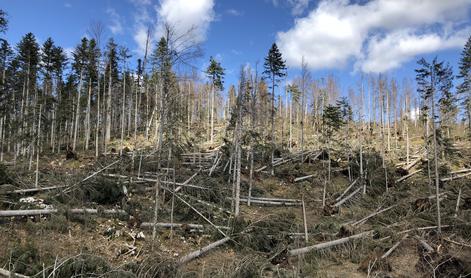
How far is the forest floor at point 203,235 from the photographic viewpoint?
928 centimetres

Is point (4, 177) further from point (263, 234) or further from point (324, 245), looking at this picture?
point (324, 245)

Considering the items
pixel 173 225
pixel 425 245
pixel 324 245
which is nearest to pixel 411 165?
pixel 425 245

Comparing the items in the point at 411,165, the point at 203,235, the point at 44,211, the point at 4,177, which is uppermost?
the point at 411,165

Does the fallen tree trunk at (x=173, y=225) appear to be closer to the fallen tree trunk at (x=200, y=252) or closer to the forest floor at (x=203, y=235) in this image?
the forest floor at (x=203, y=235)

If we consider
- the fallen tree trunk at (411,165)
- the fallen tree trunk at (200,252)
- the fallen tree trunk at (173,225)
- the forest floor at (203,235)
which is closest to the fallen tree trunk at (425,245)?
the forest floor at (203,235)

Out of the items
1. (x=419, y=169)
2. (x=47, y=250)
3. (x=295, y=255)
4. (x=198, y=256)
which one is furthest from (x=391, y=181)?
(x=47, y=250)

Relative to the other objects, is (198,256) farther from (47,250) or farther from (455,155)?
(455,155)

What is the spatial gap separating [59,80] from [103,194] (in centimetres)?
2946

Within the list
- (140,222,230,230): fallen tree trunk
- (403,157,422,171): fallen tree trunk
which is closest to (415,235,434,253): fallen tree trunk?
(140,222,230,230): fallen tree trunk

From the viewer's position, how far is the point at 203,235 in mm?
13398

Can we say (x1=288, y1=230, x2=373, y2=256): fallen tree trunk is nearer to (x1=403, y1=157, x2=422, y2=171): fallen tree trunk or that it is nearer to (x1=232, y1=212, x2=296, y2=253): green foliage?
(x1=232, y1=212, x2=296, y2=253): green foliage

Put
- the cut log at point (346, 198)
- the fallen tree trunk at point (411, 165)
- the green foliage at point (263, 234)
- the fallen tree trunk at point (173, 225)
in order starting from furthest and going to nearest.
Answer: the fallen tree trunk at point (411, 165), the cut log at point (346, 198), the green foliage at point (263, 234), the fallen tree trunk at point (173, 225)

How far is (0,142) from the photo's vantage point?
98.7 ft

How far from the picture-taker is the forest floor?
30.5 feet
